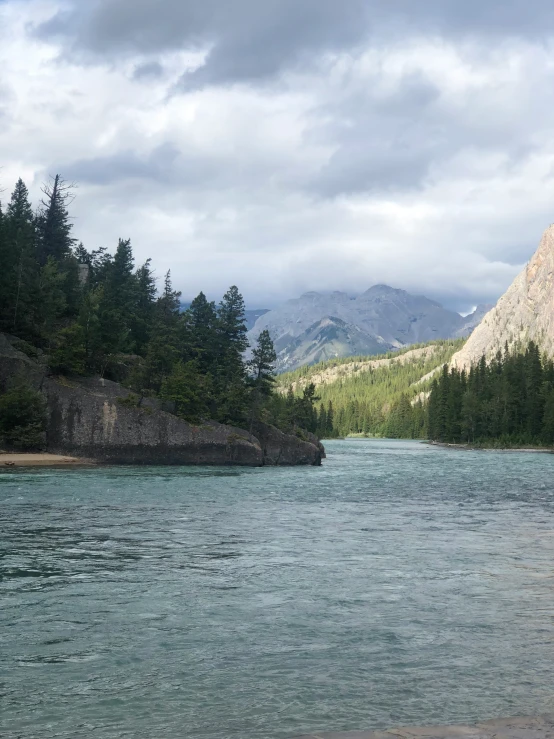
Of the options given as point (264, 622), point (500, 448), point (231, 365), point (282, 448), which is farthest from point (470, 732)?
point (500, 448)

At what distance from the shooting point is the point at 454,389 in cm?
18912

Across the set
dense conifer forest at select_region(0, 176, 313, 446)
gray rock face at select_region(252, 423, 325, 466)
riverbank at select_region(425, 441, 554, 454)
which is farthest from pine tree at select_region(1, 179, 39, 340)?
riverbank at select_region(425, 441, 554, 454)

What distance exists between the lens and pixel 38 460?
66.0 m

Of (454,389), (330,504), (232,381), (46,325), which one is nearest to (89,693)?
(330,504)

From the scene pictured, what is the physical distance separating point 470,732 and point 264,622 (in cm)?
750

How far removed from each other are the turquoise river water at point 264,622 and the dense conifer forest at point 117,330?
43.1m

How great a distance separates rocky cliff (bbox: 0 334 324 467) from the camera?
7094 cm

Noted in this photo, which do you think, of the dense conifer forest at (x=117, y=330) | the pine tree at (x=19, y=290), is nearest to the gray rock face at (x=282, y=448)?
the dense conifer forest at (x=117, y=330)

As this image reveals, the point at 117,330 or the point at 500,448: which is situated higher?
the point at 117,330

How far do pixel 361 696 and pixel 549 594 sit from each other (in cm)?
955

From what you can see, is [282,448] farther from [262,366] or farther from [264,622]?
[264,622]

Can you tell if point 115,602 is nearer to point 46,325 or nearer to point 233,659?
point 233,659

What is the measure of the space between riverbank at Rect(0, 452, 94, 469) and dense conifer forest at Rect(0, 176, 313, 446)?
2504mm

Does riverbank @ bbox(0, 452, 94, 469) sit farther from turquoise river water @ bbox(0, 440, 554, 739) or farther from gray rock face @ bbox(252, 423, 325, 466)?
turquoise river water @ bbox(0, 440, 554, 739)
